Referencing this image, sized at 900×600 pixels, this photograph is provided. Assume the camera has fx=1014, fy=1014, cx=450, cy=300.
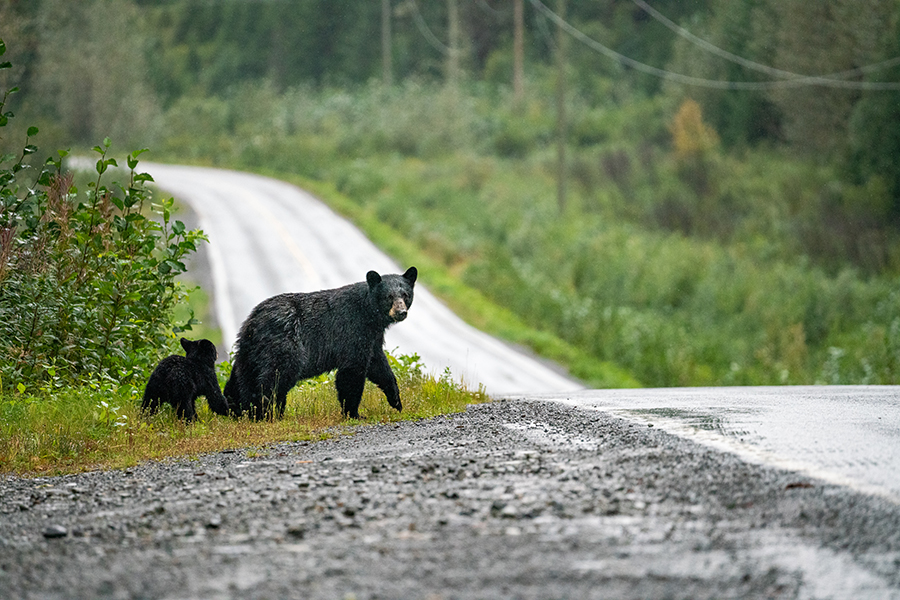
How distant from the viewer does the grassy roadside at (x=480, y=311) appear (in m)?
24.1

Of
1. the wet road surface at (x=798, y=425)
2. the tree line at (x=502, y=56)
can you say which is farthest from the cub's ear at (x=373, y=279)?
the tree line at (x=502, y=56)

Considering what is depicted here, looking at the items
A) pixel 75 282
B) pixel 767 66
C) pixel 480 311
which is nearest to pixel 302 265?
pixel 480 311

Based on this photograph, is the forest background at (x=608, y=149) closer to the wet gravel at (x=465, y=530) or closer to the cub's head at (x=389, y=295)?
the cub's head at (x=389, y=295)

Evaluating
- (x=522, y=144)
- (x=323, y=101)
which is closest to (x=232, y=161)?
(x=323, y=101)

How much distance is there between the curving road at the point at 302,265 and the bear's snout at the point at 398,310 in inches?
290

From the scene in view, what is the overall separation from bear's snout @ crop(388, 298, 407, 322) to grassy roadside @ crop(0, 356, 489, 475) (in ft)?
3.22

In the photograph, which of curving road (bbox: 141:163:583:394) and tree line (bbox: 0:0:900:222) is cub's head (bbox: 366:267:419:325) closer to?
curving road (bbox: 141:163:583:394)

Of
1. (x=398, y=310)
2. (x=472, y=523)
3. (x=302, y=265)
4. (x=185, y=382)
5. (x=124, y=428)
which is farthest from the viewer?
(x=302, y=265)

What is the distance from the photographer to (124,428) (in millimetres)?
8805

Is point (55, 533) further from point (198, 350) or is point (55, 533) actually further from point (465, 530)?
point (198, 350)

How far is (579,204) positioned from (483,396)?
28.9m

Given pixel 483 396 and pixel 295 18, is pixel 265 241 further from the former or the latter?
pixel 295 18

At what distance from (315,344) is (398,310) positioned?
86 centimetres

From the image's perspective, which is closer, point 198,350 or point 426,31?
point 198,350
